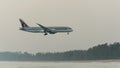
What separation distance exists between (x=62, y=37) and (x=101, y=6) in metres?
1.00

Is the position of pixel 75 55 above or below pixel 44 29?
below

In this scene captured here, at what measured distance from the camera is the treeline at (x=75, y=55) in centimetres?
825

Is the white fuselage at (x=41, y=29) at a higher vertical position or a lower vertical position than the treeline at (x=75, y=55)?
higher

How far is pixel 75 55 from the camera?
8312mm

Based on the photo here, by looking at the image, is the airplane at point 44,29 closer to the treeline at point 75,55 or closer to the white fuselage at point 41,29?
the white fuselage at point 41,29

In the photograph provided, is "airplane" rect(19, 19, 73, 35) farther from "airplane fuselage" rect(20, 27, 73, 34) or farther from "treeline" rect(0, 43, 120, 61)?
"treeline" rect(0, 43, 120, 61)

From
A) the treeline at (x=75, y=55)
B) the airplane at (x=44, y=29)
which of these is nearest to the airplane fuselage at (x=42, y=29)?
the airplane at (x=44, y=29)

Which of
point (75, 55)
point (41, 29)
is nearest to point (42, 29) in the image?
point (41, 29)

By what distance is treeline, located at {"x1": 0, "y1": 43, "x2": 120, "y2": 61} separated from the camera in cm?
825

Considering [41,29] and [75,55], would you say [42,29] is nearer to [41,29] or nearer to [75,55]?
[41,29]

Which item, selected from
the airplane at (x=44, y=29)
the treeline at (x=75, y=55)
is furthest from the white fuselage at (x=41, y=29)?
the treeline at (x=75, y=55)

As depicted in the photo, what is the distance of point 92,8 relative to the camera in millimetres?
8523

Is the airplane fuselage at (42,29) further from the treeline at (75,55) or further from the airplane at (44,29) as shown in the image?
the treeline at (75,55)

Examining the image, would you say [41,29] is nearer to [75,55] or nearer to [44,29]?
[44,29]
